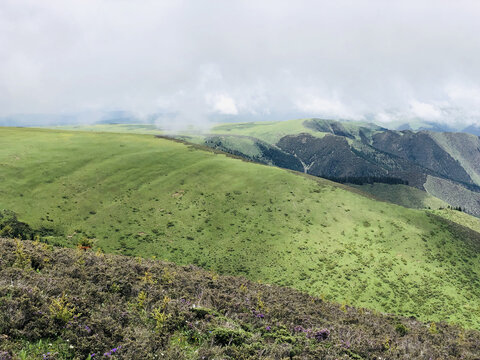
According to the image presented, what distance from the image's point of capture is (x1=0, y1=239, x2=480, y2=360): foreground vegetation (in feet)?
37.0

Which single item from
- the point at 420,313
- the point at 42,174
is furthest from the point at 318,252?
the point at 42,174

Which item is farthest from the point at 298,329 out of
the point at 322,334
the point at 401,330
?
the point at 401,330

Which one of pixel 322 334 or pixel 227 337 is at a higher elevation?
pixel 227 337

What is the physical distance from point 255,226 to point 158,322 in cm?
7242

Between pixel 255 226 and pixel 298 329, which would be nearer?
pixel 298 329

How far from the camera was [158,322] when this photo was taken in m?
13.1

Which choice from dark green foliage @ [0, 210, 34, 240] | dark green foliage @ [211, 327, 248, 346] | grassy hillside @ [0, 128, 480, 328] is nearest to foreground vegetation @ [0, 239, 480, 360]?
dark green foliage @ [211, 327, 248, 346]

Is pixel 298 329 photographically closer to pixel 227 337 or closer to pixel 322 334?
pixel 322 334

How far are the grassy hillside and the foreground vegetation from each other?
4519 centimetres

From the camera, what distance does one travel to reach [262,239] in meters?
79.1

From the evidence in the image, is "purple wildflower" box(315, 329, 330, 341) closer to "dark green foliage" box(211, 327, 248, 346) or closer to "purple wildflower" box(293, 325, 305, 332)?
"purple wildflower" box(293, 325, 305, 332)

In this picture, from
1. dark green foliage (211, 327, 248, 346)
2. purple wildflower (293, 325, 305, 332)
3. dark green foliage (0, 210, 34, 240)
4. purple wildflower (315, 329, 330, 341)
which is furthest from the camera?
dark green foliage (0, 210, 34, 240)

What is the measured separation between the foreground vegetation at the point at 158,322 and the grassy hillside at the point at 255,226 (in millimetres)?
45187

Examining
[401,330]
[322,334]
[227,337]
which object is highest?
[227,337]
